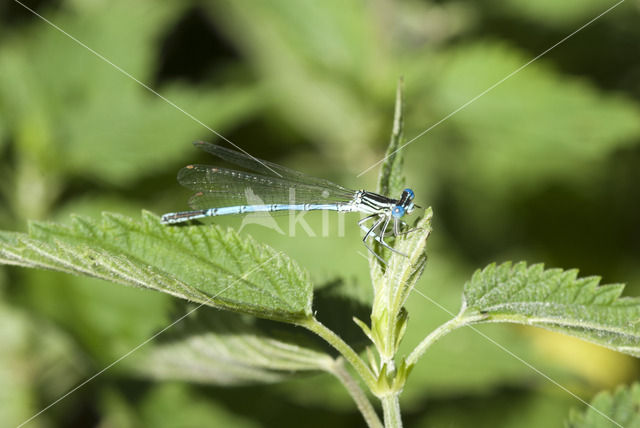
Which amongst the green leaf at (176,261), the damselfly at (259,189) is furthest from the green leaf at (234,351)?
the damselfly at (259,189)

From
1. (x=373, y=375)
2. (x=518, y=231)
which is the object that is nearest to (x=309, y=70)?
(x=518, y=231)

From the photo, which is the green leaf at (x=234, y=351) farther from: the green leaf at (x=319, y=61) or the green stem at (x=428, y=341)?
the green leaf at (x=319, y=61)

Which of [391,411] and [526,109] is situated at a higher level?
[526,109]

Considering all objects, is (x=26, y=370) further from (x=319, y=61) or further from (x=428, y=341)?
(x=428, y=341)

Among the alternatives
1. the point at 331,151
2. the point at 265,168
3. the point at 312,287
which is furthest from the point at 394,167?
the point at 331,151

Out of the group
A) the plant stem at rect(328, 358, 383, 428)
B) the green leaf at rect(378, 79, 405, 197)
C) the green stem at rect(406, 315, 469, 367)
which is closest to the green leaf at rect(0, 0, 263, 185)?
the green leaf at rect(378, 79, 405, 197)

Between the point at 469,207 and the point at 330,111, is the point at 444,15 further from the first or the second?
the point at 469,207
